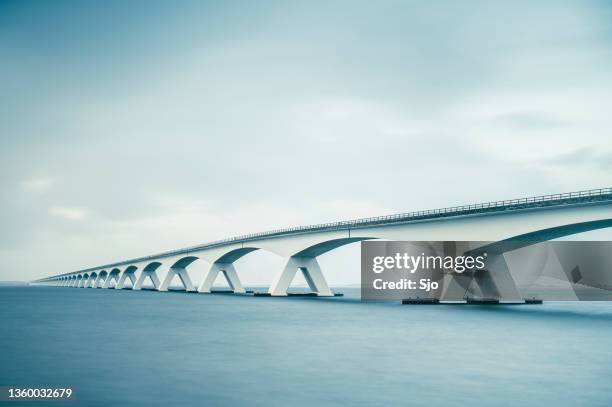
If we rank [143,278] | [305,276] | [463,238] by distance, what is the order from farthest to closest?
[143,278], [305,276], [463,238]

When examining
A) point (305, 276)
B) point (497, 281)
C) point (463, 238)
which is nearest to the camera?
point (463, 238)

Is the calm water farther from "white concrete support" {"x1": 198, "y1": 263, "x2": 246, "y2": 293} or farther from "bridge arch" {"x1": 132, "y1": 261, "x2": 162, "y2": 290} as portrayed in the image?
"bridge arch" {"x1": 132, "y1": 261, "x2": 162, "y2": 290}

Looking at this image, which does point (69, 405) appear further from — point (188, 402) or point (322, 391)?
point (322, 391)

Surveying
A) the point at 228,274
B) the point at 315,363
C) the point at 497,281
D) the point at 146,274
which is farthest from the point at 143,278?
the point at 315,363

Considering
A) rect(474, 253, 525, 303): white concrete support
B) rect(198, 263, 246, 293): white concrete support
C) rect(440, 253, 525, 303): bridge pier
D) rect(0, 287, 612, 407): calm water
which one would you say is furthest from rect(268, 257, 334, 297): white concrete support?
rect(0, 287, 612, 407): calm water

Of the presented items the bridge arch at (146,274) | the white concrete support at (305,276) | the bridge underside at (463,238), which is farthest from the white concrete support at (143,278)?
the white concrete support at (305,276)

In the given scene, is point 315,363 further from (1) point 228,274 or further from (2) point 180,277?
(2) point 180,277

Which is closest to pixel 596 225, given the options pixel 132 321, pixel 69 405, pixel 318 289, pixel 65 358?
pixel 132 321
